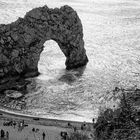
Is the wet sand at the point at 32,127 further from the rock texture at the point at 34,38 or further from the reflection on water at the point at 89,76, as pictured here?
the rock texture at the point at 34,38

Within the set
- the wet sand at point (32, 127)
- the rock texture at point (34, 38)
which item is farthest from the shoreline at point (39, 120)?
the rock texture at point (34, 38)

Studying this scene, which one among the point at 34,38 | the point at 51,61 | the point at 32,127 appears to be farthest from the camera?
the point at 51,61

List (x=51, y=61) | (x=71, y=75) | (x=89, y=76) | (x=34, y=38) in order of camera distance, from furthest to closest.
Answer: (x=51, y=61), (x=89, y=76), (x=71, y=75), (x=34, y=38)

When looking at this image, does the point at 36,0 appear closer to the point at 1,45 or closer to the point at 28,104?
the point at 1,45

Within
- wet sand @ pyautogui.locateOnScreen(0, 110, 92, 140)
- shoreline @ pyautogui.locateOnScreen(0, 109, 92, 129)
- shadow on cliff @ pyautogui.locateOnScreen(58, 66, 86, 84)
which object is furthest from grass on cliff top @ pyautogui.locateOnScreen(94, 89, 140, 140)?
shadow on cliff @ pyautogui.locateOnScreen(58, 66, 86, 84)

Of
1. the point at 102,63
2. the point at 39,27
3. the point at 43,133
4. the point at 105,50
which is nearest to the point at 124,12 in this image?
the point at 105,50

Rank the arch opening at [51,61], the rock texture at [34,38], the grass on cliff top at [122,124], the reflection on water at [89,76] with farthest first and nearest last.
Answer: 1. the arch opening at [51,61]
2. the rock texture at [34,38]
3. the reflection on water at [89,76]
4. the grass on cliff top at [122,124]

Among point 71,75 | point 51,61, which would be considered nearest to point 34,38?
point 71,75

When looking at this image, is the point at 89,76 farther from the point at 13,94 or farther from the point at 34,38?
the point at 13,94
